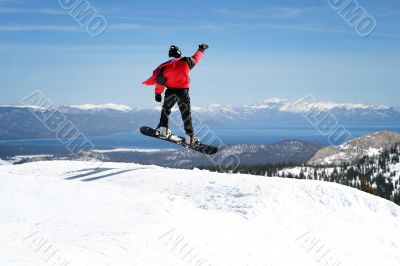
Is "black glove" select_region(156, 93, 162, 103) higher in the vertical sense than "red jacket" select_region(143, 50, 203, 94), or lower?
lower

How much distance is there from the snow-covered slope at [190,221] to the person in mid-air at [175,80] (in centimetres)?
347

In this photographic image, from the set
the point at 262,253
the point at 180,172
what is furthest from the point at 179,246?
the point at 180,172

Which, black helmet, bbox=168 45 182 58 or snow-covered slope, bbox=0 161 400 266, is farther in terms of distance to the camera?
black helmet, bbox=168 45 182 58

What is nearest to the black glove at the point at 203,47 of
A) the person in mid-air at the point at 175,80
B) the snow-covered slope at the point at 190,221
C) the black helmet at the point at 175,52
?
the person in mid-air at the point at 175,80

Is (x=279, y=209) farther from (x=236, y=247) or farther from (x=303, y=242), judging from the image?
(x=236, y=247)

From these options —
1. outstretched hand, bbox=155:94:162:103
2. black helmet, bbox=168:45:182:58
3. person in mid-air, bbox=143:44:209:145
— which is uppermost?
black helmet, bbox=168:45:182:58

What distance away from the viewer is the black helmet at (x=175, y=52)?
1659 cm

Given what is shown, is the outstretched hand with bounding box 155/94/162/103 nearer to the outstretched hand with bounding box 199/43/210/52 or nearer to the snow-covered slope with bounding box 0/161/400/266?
the outstretched hand with bounding box 199/43/210/52

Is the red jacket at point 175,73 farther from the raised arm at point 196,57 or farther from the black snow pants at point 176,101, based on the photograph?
the black snow pants at point 176,101

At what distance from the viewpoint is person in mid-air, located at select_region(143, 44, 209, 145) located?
16484mm

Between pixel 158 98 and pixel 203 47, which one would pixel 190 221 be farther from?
pixel 203 47

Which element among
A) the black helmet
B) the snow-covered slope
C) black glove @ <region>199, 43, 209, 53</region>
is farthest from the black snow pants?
the snow-covered slope

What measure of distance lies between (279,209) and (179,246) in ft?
18.8

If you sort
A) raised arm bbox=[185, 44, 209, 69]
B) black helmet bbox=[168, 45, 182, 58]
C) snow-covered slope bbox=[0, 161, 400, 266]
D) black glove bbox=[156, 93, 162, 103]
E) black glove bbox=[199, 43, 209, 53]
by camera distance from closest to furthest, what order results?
1. snow-covered slope bbox=[0, 161, 400, 266]
2. raised arm bbox=[185, 44, 209, 69]
3. black helmet bbox=[168, 45, 182, 58]
4. black glove bbox=[199, 43, 209, 53]
5. black glove bbox=[156, 93, 162, 103]
